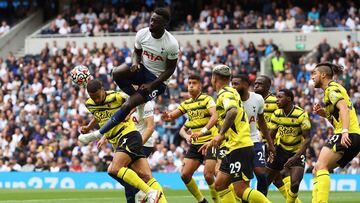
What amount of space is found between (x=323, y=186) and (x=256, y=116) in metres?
2.45

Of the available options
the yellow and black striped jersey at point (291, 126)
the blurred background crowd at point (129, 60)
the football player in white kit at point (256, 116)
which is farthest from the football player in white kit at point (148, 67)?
the blurred background crowd at point (129, 60)

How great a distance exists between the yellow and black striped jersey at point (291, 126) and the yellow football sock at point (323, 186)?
303 cm

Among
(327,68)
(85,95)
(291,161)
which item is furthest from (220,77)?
(85,95)

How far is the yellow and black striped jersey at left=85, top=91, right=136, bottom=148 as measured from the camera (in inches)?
592

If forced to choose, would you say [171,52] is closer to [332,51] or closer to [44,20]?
[332,51]

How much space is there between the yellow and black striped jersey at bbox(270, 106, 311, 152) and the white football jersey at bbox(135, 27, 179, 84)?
3.55m

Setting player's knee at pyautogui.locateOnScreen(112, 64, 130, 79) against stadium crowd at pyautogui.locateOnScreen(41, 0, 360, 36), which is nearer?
player's knee at pyautogui.locateOnScreen(112, 64, 130, 79)

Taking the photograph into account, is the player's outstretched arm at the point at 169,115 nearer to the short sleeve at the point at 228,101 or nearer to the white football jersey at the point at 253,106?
the white football jersey at the point at 253,106

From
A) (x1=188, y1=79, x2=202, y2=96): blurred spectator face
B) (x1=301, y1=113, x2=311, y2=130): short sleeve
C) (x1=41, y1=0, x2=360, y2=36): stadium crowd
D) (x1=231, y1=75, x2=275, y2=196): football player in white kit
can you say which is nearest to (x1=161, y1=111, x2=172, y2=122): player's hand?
(x1=231, y1=75, x2=275, y2=196): football player in white kit

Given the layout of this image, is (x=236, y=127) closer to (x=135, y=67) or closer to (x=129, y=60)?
(x=135, y=67)

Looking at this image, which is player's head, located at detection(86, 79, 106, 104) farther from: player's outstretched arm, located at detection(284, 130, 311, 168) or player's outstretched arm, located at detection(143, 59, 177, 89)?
player's outstretched arm, located at detection(284, 130, 311, 168)

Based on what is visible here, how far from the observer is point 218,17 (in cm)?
3822

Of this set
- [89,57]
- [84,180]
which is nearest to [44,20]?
[89,57]

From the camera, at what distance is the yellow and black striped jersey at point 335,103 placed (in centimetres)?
1423
